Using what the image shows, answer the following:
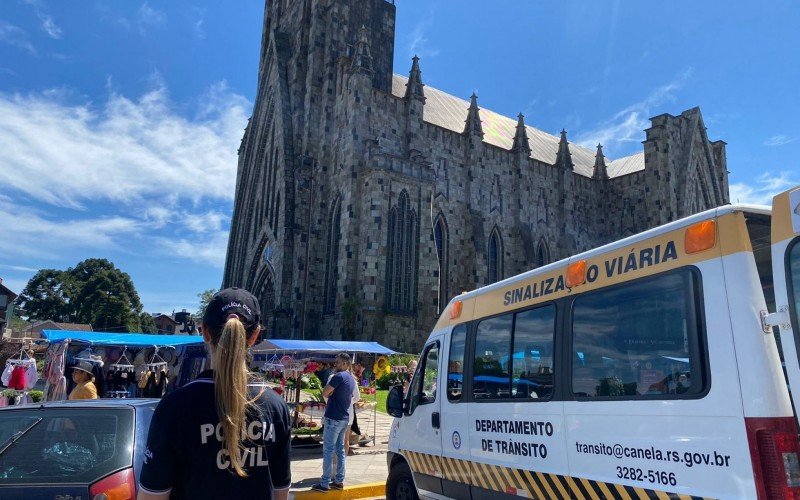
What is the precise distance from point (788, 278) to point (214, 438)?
124 inches

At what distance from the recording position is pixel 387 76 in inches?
1363

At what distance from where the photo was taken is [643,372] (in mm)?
3826

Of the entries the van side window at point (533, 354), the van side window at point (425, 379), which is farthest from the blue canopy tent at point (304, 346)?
the van side window at point (533, 354)

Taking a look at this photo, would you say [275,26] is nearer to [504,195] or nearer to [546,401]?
[504,195]

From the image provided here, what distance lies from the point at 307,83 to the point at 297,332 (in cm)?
1458

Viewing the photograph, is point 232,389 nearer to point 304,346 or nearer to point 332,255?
point 304,346

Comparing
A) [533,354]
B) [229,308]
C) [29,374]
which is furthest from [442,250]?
[229,308]

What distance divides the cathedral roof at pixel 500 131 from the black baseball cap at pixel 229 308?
3238 cm

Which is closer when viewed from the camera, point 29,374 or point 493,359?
point 493,359

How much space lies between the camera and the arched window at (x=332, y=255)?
29484 millimetres

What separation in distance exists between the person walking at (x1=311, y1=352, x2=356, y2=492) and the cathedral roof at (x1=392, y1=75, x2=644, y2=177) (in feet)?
90.7

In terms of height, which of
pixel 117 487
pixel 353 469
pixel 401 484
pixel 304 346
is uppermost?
pixel 304 346

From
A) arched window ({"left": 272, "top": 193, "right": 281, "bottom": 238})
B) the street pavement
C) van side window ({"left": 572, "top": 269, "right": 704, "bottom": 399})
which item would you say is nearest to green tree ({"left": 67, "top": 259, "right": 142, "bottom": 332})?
arched window ({"left": 272, "top": 193, "right": 281, "bottom": 238})

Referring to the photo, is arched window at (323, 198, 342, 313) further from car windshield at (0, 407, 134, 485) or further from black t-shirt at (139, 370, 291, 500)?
black t-shirt at (139, 370, 291, 500)
